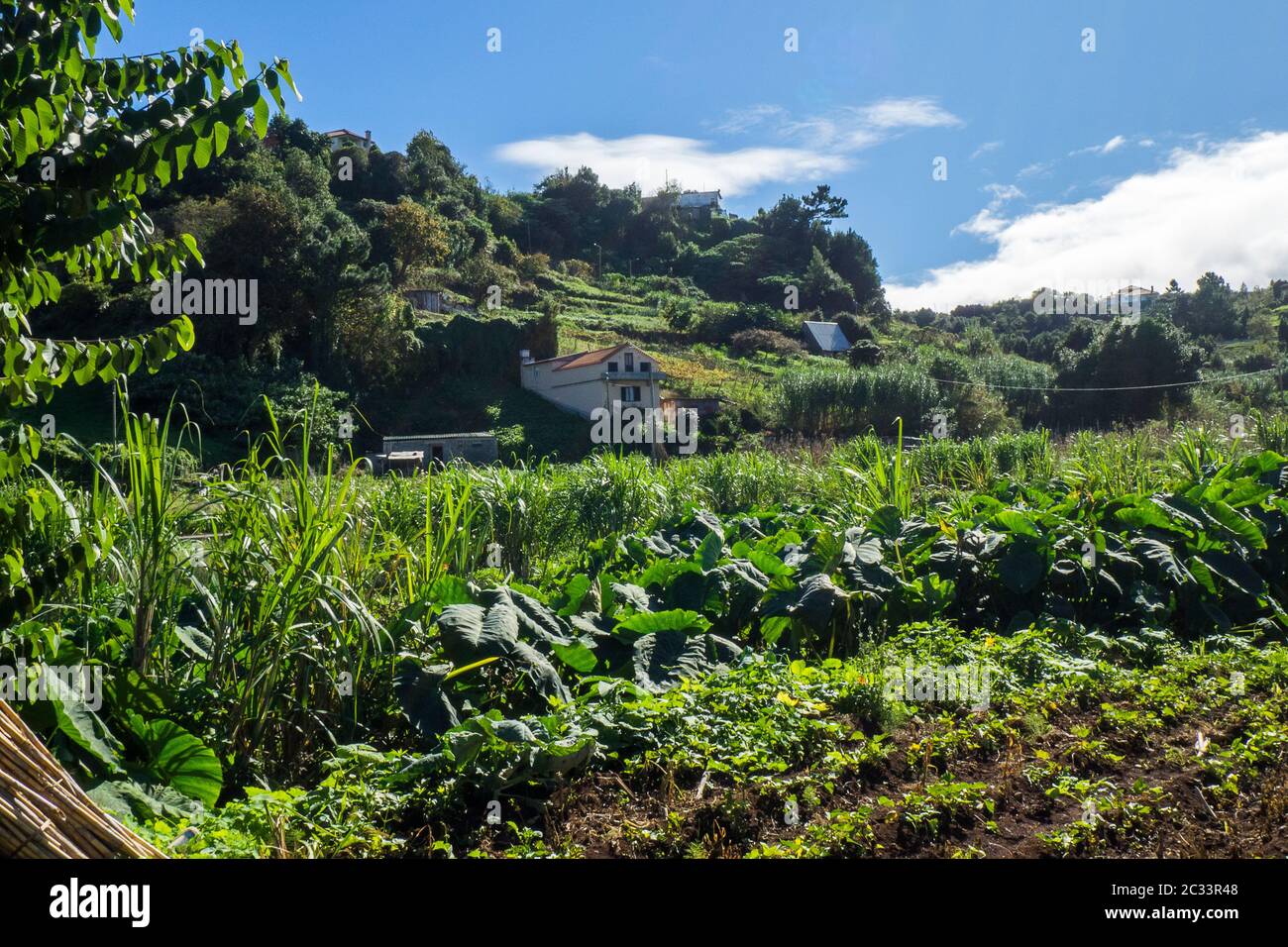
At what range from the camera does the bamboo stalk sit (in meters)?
1.79

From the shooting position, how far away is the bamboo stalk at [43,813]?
5.89ft

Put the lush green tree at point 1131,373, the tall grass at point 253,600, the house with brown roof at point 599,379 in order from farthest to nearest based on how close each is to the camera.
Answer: the house with brown roof at point 599,379 < the lush green tree at point 1131,373 < the tall grass at point 253,600

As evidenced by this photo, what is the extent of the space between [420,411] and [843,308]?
4187 centimetres

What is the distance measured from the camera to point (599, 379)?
33625mm

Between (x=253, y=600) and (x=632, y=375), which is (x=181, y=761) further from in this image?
(x=632, y=375)

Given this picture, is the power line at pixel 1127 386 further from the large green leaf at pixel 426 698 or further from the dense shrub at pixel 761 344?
the large green leaf at pixel 426 698

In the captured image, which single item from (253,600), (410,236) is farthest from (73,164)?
(410,236)

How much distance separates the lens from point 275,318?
30.8 meters

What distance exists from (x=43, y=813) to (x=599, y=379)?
3204cm

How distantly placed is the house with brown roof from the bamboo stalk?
3097 centimetres

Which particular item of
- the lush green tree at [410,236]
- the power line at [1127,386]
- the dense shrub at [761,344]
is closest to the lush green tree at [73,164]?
the power line at [1127,386]

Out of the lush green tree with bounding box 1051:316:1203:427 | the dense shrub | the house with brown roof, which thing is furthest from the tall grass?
the dense shrub

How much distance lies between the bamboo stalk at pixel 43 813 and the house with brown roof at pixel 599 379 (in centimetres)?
3097
